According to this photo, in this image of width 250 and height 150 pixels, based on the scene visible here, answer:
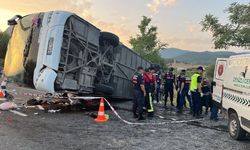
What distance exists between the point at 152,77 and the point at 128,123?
8.72 ft

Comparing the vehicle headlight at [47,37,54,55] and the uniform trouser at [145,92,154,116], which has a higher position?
the vehicle headlight at [47,37,54,55]

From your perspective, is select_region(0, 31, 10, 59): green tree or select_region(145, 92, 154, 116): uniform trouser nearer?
select_region(0, 31, 10, 59): green tree

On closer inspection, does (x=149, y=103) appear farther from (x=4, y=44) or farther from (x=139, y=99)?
A: (x=4, y=44)

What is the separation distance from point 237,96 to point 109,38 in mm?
4574

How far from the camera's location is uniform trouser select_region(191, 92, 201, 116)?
12.3m

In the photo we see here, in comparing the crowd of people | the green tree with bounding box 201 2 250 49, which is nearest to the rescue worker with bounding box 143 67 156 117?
the crowd of people

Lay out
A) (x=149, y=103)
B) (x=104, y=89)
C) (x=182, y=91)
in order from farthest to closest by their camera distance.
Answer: (x=182, y=91) → (x=149, y=103) → (x=104, y=89)

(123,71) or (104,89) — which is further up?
Answer: (123,71)

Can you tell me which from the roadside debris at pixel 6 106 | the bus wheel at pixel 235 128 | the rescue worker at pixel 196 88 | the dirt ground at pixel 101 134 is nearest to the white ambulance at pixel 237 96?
the bus wheel at pixel 235 128

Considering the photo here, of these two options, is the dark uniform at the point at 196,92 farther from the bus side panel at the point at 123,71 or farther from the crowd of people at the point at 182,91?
the bus side panel at the point at 123,71

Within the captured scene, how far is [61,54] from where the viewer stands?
9.70 m

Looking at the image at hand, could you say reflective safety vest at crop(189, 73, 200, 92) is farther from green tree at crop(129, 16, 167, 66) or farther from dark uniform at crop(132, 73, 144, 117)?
green tree at crop(129, 16, 167, 66)

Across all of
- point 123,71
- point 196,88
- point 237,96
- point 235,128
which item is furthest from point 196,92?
point 237,96

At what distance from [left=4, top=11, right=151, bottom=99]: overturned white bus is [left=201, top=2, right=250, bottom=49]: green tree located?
26324 mm
